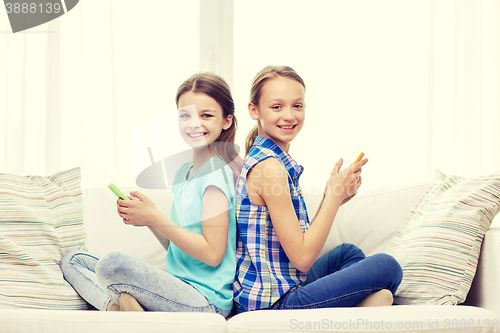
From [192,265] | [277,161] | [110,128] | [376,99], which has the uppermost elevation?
[376,99]

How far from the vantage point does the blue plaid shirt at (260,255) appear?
904 mm

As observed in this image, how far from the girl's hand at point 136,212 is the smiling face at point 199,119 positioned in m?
0.23

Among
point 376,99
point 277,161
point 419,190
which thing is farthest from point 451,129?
point 277,161

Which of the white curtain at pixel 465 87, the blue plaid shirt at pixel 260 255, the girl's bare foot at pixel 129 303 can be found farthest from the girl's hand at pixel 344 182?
the white curtain at pixel 465 87

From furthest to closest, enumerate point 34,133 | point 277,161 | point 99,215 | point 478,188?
1. point 34,133
2. point 99,215
3. point 478,188
4. point 277,161

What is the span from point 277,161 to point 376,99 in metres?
1.14

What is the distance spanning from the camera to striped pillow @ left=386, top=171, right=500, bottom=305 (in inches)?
37.6

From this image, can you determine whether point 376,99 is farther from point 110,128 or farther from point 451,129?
point 110,128

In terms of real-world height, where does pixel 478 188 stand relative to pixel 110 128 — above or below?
below

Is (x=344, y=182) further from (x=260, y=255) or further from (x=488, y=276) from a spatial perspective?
(x=488, y=276)

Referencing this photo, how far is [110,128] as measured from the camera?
175 centimetres

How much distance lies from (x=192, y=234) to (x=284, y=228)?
22cm

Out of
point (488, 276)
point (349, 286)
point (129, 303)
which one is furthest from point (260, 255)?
point (488, 276)

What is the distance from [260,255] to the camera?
925 mm
